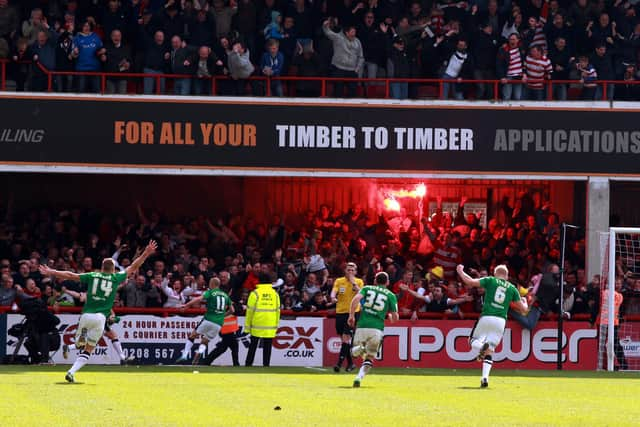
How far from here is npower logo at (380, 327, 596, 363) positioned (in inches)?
997

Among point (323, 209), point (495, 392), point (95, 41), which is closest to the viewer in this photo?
point (495, 392)

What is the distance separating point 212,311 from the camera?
23.9m

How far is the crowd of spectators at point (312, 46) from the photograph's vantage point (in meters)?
26.9

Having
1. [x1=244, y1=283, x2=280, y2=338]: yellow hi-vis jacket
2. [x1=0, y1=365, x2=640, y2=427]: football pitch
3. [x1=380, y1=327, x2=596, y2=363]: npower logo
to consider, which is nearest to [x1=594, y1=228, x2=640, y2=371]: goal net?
[x1=380, y1=327, x2=596, y2=363]: npower logo

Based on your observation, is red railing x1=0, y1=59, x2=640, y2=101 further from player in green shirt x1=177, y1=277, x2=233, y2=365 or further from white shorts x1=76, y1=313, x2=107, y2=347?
white shorts x1=76, y1=313, x2=107, y2=347

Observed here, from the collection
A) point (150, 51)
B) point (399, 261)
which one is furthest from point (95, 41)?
point (399, 261)

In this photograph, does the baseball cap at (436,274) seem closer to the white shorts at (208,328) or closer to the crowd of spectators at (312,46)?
the crowd of spectators at (312,46)

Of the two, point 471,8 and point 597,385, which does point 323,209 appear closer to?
point 471,8

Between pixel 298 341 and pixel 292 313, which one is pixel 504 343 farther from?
pixel 292 313

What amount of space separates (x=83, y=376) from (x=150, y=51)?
854cm

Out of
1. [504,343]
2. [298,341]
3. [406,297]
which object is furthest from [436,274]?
[298,341]

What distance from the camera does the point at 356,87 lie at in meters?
27.9

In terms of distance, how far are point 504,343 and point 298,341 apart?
3.89m

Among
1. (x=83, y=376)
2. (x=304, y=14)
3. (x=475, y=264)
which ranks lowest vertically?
(x=83, y=376)
